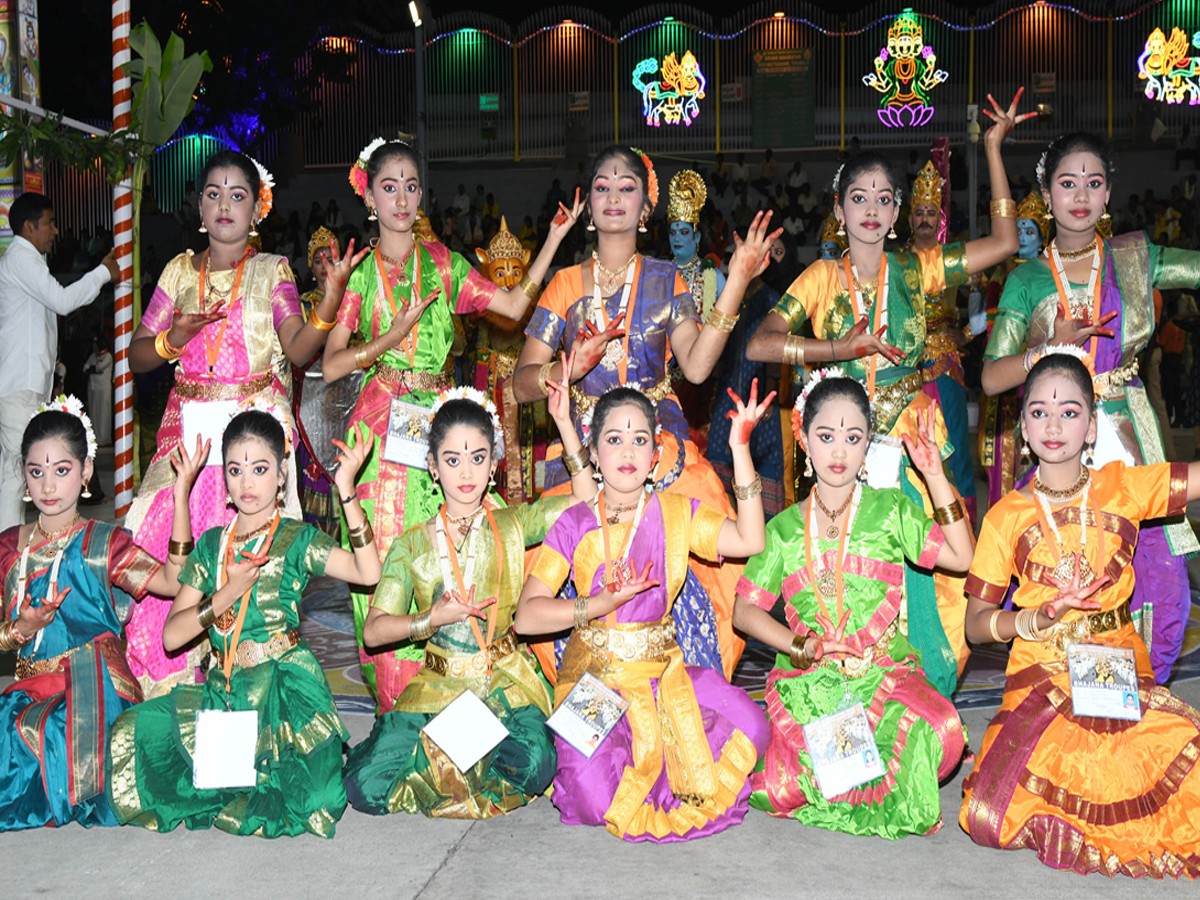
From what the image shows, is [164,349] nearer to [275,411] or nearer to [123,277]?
[275,411]

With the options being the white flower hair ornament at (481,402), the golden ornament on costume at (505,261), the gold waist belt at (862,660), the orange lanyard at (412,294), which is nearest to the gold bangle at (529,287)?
the orange lanyard at (412,294)

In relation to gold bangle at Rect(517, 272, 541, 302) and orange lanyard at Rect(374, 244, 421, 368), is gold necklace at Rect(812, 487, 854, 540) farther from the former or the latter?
orange lanyard at Rect(374, 244, 421, 368)

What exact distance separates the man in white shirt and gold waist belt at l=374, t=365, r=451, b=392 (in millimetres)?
1996

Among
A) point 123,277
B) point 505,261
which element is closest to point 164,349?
point 123,277

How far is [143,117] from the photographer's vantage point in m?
5.52

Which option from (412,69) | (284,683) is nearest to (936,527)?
(284,683)

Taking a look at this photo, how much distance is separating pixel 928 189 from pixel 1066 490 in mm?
3304

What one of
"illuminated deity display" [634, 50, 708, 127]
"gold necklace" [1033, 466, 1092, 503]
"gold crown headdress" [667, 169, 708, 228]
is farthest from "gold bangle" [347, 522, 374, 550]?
"illuminated deity display" [634, 50, 708, 127]

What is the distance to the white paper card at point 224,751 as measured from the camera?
364 centimetres

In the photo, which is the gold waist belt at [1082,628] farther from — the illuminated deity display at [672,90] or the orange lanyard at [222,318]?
the illuminated deity display at [672,90]

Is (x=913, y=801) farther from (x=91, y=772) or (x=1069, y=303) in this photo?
(x=91, y=772)

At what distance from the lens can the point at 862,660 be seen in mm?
3787

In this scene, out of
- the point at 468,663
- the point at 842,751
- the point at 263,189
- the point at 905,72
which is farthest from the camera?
the point at 905,72

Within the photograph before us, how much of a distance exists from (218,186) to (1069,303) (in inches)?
103
